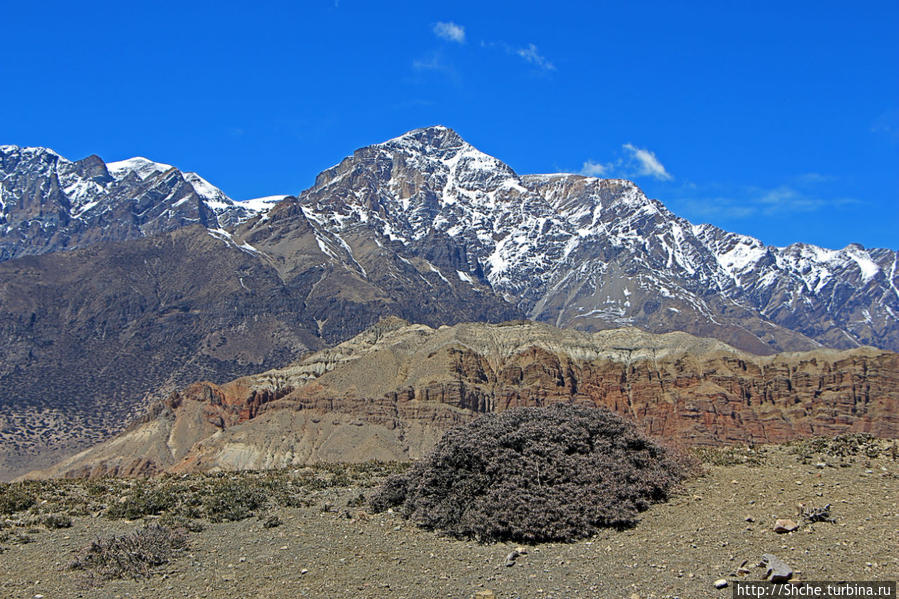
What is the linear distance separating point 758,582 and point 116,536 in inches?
562

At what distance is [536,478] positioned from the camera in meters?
21.0

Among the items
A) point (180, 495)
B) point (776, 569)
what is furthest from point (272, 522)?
point (776, 569)

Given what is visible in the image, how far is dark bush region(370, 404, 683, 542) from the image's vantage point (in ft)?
64.6

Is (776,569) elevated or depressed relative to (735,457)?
depressed

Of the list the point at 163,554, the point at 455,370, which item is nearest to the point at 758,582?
the point at 163,554

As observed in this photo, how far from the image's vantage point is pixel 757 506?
20359mm

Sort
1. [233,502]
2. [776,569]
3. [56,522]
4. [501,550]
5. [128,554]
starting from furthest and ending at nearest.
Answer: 1. [233,502]
2. [56,522]
3. [501,550]
4. [128,554]
5. [776,569]

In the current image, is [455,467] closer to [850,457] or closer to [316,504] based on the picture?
[316,504]

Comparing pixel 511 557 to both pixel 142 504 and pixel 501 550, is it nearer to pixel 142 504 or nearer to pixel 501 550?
pixel 501 550

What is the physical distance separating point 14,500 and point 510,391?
289ft

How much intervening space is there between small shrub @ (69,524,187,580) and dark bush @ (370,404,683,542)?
556 cm

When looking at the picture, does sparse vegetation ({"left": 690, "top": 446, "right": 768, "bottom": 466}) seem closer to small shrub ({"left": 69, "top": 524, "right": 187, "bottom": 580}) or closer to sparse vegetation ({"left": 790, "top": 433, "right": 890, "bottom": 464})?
sparse vegetation ({"left": 790, "top": 433, "right": 890, "bottom": 464})

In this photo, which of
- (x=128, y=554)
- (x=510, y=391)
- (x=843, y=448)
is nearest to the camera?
(x=128, y=554)

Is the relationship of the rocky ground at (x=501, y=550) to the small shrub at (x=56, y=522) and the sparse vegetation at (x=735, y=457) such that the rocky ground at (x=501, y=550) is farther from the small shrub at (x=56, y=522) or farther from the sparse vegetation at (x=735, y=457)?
the sparse vegetation at (x=735, y=457)
